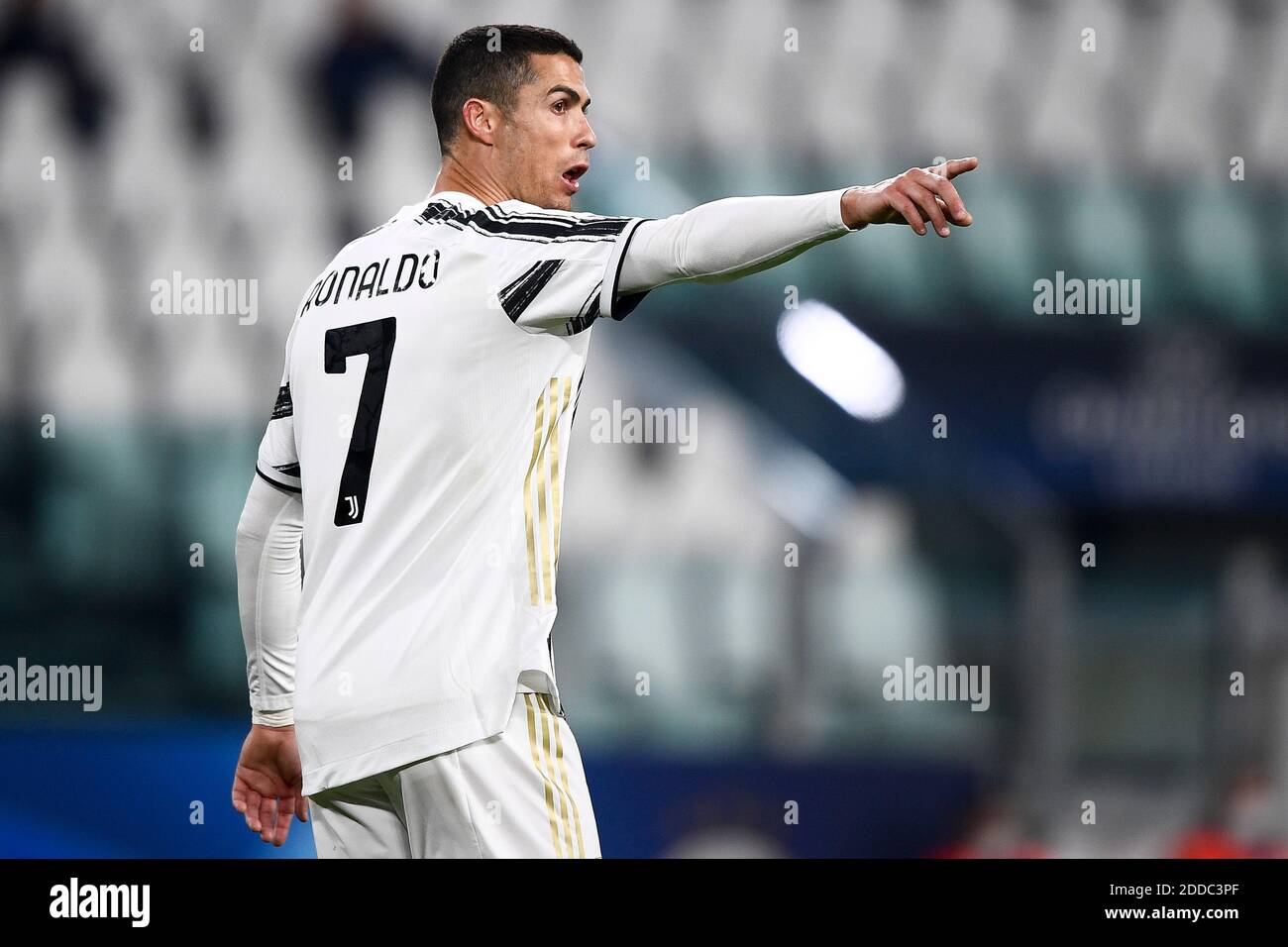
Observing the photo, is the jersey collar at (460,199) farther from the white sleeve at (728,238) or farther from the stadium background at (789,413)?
the stadium background at (789,413)

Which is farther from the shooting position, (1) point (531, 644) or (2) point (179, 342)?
(2) point (179, 342)

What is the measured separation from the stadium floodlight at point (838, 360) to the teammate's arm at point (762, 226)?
2.14 meters

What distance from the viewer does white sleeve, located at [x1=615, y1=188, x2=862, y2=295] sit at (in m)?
1.44

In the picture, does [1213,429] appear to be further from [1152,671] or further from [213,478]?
[213,478]

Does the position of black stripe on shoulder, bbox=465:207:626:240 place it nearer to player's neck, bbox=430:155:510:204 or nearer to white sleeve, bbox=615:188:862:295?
white sleeve, bbox=615:188:862:295

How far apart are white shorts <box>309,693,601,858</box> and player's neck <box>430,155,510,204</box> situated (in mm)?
716

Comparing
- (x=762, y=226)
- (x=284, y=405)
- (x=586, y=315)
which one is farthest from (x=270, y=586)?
(x=762, y=226)

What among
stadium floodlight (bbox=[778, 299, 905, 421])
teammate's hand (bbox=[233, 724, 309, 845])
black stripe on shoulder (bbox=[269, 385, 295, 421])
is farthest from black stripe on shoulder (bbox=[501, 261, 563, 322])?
stadium floodlight (bbox=[778, 299, 905, 421])

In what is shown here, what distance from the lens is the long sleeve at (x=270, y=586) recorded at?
188 centimetres

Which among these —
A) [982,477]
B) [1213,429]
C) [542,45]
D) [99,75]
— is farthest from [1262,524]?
[99,75]

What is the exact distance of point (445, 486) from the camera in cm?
154

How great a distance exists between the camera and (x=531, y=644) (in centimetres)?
155

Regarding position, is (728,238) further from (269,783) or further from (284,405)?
(269,783)

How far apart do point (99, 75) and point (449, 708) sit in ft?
9.44
